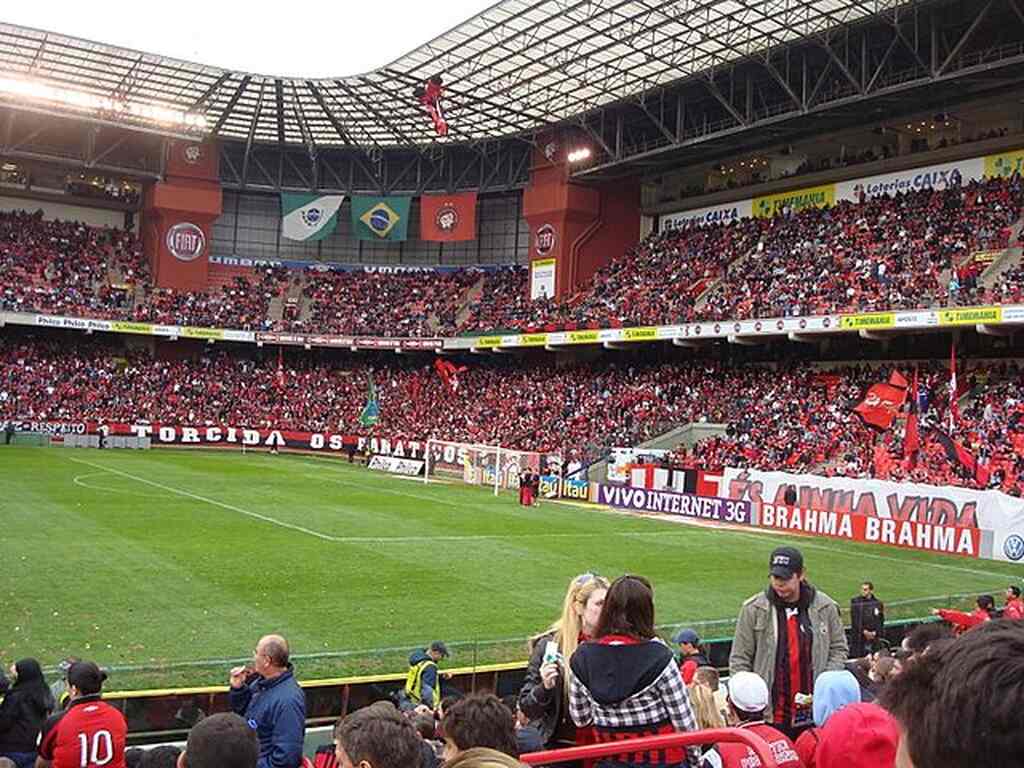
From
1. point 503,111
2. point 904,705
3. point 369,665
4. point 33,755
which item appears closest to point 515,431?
point 503,111

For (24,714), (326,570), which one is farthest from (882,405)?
(24,714)

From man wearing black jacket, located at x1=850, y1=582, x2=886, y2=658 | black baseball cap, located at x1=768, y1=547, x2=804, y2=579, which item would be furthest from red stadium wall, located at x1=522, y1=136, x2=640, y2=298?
black baseball cap, located at x1=768, y1=547, x2=804, y2=579

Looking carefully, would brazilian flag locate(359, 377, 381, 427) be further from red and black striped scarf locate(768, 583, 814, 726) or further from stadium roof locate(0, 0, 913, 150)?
red and black striped scarf locate(768, 583, 814, 726)

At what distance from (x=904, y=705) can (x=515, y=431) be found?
5005 cm

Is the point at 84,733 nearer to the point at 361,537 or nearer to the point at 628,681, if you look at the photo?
the point at 628,681

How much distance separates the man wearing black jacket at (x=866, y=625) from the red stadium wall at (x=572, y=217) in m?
45.3

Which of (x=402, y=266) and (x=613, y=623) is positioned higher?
(x=402, y=266)

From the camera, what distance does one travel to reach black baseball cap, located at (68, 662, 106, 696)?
6.57 meters

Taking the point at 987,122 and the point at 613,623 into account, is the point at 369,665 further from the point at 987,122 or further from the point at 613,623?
the point at 987,122

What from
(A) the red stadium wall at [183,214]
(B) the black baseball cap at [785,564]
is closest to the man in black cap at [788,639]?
(B) the black baseball cap at [785,564]

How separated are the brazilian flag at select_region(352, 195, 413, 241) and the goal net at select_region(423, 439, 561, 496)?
21.2 m

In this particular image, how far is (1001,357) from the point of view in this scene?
1481 inches

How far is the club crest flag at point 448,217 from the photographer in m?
63.2

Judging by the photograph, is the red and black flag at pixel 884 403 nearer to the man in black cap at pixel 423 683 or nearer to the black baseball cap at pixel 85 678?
the man in black cap at pixel 423 683
